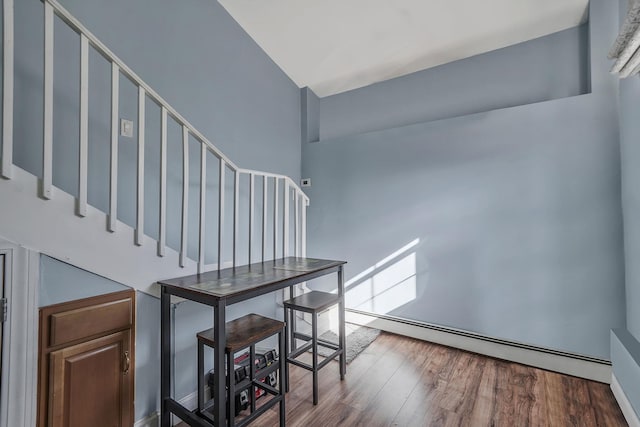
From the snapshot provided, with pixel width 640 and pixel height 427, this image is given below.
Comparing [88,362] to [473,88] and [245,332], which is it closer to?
[245,332]

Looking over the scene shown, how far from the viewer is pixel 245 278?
1.71 metres

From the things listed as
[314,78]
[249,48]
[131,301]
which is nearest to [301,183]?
[314,78]

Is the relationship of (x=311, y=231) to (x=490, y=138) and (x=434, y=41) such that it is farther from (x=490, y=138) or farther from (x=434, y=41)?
(x=434, y=41)

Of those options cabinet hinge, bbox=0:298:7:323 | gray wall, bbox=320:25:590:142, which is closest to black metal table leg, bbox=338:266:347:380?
cabinet hinge, bbox=0:298:7:323

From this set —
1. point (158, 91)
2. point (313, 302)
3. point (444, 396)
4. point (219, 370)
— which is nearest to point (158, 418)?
point (219, 370)

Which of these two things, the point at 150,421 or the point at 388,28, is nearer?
the point at 150,421

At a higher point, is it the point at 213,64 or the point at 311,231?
the point at 213,64

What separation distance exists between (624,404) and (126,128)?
3568mm

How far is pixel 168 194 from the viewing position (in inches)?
77.6

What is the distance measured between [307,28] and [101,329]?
9.35ft

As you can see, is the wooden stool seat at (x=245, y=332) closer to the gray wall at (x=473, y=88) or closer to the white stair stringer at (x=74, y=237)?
the white stair stringer at (x=74, y=237)

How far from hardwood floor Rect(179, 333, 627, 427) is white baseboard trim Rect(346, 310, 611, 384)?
0.20 ft

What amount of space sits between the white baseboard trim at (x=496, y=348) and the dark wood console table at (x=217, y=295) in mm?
1435

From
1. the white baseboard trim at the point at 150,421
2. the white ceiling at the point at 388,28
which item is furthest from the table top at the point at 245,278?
the white ceiling at the point at 388,28
